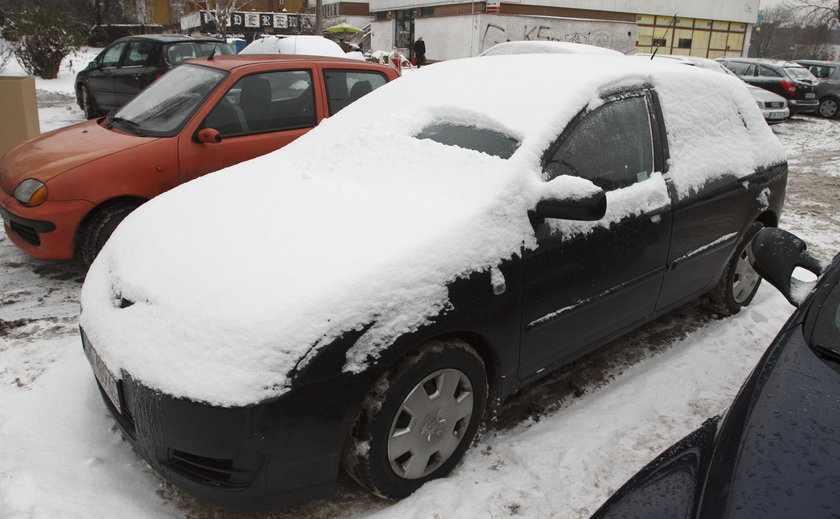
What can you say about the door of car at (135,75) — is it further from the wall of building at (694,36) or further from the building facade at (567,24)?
the wall of building at (694,36)

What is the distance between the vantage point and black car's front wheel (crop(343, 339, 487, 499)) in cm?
221

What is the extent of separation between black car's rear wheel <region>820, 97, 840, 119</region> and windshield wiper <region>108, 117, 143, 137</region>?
58.0 feet

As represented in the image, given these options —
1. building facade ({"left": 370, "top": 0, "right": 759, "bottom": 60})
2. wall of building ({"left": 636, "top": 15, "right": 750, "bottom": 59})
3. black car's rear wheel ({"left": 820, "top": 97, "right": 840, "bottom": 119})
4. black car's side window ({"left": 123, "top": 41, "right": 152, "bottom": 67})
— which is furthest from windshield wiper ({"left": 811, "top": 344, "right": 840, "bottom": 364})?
wall of building ({"left": 636, "top": 15, "right": 750, "bottom": 59})

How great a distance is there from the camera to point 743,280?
410 centimetres

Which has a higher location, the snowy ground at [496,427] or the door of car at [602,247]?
the door of car at [602,247]

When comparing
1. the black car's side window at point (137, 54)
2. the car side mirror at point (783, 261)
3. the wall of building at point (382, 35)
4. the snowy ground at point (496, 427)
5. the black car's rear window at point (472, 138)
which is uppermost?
the wall of building at point (382, 35)

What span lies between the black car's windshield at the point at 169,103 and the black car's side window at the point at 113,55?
6.44 metres

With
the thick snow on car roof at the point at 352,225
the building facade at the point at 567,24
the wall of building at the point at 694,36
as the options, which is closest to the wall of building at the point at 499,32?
the building facade at the point at 567,24

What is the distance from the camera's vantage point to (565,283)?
274 cm

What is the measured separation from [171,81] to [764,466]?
521 cm

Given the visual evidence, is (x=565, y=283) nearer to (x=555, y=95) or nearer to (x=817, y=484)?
(x=555, y=95)

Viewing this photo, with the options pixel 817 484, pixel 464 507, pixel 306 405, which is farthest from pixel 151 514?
pixel 817 484

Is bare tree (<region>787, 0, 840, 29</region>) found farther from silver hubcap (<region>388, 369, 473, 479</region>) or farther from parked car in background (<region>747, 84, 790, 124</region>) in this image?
silver hubcap (<region>388, 369, 473, 479</region>)

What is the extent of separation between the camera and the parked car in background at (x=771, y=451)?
1.37 m
